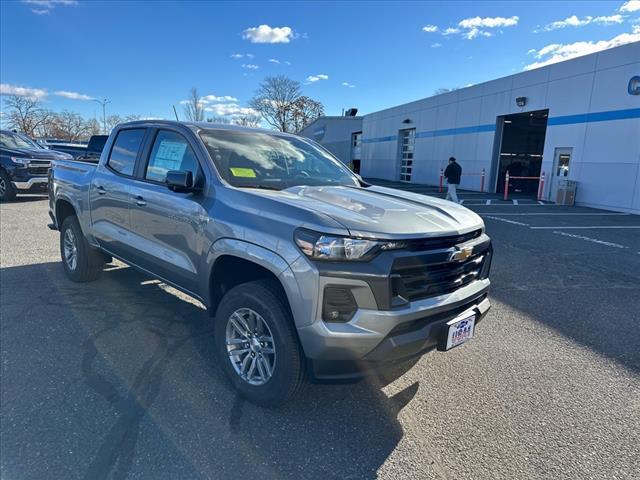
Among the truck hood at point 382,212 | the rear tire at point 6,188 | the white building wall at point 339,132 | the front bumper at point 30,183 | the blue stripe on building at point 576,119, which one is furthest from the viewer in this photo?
the white building wall at point 339,132

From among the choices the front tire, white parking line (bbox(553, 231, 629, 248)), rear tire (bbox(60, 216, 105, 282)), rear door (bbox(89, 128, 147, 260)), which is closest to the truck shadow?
the front tire

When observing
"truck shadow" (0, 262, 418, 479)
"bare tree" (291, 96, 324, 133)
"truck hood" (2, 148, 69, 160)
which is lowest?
"truck shadow" (0, 262, 418, 479)

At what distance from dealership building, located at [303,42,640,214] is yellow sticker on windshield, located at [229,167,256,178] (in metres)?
15.8

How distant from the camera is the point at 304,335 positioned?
2432 mm

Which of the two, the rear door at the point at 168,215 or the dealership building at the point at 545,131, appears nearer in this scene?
the rear door at the point at 168,215

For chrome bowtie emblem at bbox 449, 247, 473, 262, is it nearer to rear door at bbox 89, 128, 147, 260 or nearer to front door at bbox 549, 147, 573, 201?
rear door at bbox 89, 128, 147, 260

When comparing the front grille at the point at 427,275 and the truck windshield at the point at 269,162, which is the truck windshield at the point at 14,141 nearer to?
the truck windshield at the point at 269,162

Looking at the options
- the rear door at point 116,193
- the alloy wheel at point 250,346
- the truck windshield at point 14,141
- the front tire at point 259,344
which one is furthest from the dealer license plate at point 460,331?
the truck windshield at point 14,141

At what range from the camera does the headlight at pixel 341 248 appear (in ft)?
7.77

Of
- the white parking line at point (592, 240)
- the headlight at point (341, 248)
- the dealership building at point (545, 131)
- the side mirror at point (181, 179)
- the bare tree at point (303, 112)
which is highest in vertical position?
the bare tree at point (303, 112)

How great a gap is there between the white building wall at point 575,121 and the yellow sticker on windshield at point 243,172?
15.8 metres

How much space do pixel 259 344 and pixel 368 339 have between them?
851mm

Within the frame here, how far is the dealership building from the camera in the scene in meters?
14.7

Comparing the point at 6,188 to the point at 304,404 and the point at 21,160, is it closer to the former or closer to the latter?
the point at 21,160
